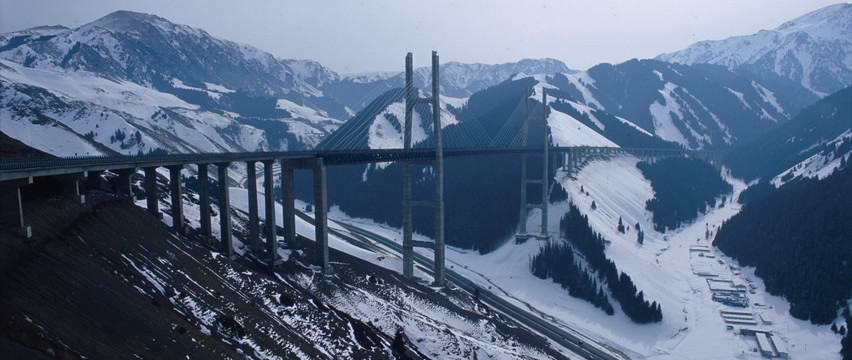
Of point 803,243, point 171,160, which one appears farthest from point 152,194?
point 803,243

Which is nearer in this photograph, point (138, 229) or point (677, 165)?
point (138, 229)

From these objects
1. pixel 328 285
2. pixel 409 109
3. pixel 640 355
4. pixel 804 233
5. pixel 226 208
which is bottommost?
pixel 640 355

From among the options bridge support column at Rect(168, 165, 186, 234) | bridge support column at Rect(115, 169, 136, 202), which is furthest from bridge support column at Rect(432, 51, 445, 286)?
bridge support column at Rect(115, 169, 136, 202)

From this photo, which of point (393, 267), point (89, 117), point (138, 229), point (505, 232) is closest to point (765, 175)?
point (505, 232)

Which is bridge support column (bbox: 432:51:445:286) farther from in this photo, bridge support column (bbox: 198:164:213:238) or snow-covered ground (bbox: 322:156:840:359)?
bridge support column (bbox: 198:164:213:238)

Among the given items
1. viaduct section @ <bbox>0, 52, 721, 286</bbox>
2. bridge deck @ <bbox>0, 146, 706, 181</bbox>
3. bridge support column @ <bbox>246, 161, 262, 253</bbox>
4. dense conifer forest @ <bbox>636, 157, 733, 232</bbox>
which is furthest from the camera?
dense conifer forest @ <bbox>636, 157, 733, 232</bbox>

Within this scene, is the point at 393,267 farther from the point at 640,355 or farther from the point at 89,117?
the point at 89,117

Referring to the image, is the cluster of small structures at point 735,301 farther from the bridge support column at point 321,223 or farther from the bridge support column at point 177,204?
the bridge support column at point 177,204

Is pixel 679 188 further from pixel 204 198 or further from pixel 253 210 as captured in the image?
pixel 204 198
